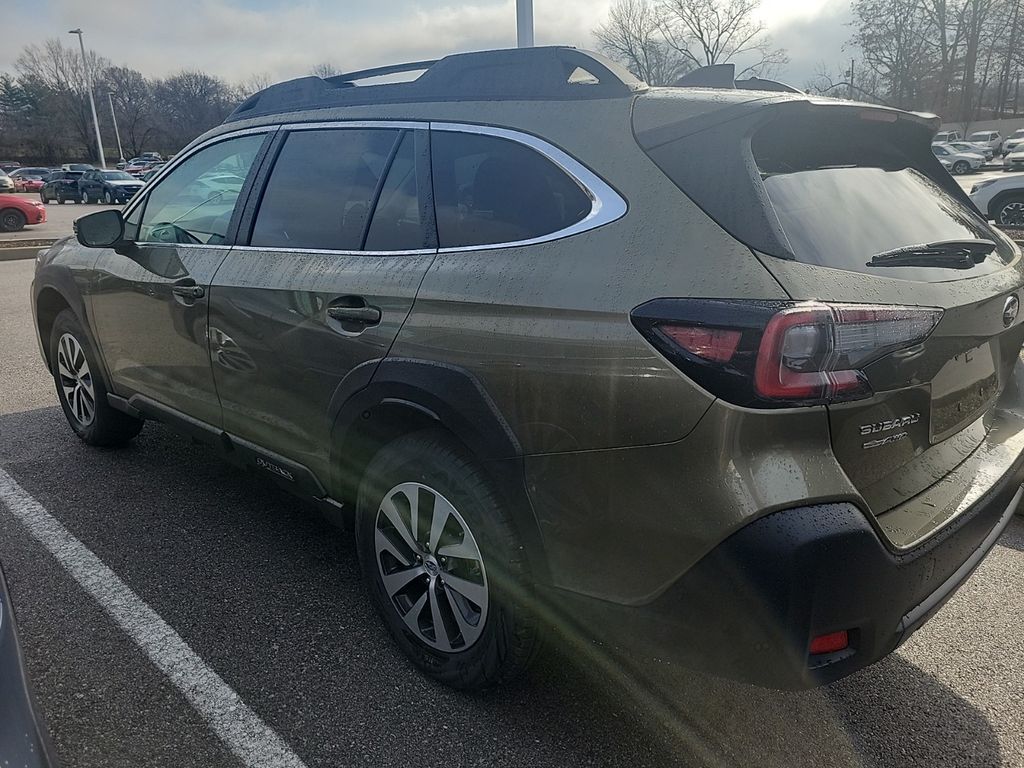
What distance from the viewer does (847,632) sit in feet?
5.82

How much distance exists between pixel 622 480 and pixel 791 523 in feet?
1.30

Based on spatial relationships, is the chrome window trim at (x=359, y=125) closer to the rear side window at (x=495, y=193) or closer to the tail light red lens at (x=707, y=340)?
the rear side window at (x=495, y=193)

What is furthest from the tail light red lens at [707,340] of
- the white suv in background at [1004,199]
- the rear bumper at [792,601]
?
the white suv in background at [1004,199]

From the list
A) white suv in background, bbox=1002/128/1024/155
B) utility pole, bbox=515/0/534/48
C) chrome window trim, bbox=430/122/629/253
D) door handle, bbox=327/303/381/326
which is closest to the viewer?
chrome window trim, bbox=430/122/629/253

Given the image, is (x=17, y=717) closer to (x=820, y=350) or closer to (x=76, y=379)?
(x=820, y=350)

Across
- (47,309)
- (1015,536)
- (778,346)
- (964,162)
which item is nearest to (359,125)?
(778,346)

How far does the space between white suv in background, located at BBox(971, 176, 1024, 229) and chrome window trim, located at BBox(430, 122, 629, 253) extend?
14578 millimetres

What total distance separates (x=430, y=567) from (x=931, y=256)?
169 centimetres

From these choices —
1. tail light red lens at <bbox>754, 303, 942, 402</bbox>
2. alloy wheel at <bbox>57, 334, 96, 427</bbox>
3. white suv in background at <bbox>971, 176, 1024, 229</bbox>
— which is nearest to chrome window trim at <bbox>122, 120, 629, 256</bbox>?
tail light red lens at <bbox>754, 303, 942, 402</bbox>

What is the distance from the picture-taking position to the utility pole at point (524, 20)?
721 cm

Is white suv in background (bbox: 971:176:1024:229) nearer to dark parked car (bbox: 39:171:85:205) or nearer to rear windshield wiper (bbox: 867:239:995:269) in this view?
rear windshield wiper (bbox: 867:239:995:269)

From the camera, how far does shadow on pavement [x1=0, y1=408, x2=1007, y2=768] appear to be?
2230 millimetres

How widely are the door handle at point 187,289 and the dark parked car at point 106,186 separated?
116ft

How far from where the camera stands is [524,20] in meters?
7.24
